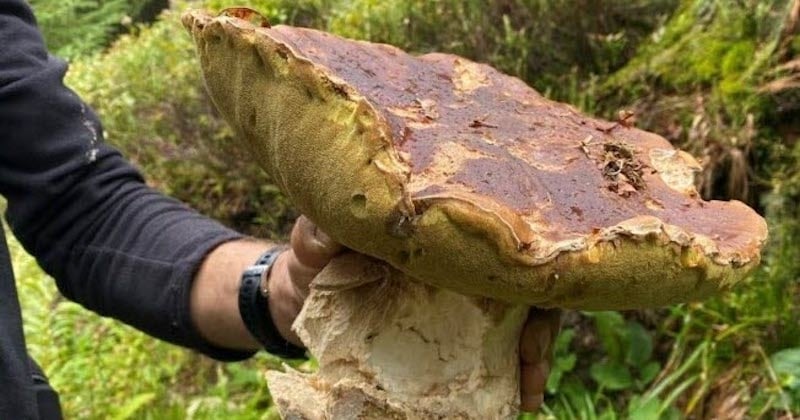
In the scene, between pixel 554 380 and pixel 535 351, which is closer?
pixel 535 351

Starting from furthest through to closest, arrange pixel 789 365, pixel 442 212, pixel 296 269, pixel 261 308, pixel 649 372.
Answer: pixel 649 372 < pixel 789 365 < pixel 261 308 < pixel 296 269 < pixel 442 212

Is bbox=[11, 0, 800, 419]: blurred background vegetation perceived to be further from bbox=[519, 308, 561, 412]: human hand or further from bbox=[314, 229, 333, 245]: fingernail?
bbox=[314, 229, 333, 245]: fingernail

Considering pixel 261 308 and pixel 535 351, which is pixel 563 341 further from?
pixel 535 351

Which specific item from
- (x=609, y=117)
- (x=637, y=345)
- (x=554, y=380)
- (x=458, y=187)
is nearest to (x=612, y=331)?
(x=637, y=345)

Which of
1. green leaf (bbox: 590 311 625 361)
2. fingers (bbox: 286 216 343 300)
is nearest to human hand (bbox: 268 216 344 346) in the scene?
fingers (bbox: 286 216 343 300)

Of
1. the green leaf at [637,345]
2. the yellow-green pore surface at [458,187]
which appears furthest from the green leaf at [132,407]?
the yellow-green pore surface at [458,187]

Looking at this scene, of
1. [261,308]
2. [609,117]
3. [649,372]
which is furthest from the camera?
[609,117]
